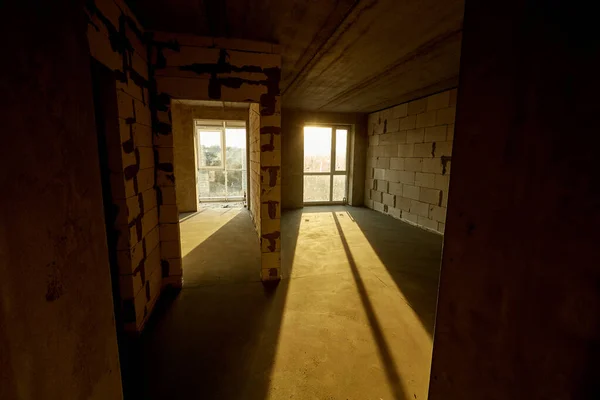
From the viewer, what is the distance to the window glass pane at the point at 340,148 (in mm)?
7305

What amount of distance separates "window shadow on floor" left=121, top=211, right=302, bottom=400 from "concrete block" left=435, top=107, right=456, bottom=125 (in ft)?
13.0

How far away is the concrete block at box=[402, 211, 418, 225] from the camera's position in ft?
18.0

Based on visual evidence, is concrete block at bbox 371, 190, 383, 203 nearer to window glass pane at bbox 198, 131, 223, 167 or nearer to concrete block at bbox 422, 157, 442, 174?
concrete block at bbox 422, 157, 442, 174

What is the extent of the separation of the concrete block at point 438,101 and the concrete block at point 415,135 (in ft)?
1.47

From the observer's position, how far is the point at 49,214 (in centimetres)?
64

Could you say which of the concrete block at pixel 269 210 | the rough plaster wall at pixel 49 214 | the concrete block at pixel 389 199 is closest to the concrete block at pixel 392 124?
the concrete block at pixel 389 199

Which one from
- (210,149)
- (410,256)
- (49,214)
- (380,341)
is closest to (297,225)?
(410,256)

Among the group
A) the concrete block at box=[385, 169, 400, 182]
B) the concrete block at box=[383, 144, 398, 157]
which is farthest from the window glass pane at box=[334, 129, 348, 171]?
the concrete block at box=[385, 169, 400, 182]

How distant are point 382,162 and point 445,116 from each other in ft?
6.83

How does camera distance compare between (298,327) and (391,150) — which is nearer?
(298,327)

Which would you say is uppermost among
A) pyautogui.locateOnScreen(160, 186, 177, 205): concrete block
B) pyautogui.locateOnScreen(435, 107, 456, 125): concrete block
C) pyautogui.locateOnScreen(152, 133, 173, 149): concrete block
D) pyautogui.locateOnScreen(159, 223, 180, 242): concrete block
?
pyautogui.locateOnScreen(435, 107, 456, 125): concrete block

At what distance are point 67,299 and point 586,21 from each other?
1.28 m

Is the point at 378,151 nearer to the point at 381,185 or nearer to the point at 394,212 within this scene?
the point at 381,185

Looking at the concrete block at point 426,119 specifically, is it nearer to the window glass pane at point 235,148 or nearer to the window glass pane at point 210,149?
the window glass pane at point 235,148
